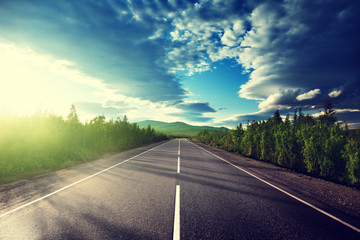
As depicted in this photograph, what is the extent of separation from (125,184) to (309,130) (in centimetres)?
1080

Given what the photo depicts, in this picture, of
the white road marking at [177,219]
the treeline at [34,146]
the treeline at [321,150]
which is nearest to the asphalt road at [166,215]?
the white road marking at [177,219]

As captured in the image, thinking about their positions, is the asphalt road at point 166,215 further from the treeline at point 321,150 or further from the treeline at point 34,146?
the treeline at point 321,150

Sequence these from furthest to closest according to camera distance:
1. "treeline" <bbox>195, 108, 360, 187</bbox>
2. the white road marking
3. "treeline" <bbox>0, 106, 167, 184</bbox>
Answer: "treeline" <bbox>0, 106, 167, 184</bbox>, "treeline" <bbox>195, 108, 360, 187</bbox>, the white road marking

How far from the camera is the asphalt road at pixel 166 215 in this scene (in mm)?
3127

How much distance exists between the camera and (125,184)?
245 inches

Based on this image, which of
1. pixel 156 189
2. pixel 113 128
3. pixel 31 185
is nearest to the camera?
pixel 156 189

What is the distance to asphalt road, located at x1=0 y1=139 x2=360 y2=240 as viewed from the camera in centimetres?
313

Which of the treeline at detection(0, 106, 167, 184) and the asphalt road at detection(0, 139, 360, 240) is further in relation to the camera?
the treeline at detection(0, 106, 167, 184)

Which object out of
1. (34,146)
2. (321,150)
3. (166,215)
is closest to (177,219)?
(166,215)

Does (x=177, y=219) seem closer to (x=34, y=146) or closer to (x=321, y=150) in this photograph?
(x=321, y=150)

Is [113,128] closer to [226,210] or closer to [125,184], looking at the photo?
[125,184]

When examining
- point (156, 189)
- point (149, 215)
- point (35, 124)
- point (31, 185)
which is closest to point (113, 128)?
point (35, 124)

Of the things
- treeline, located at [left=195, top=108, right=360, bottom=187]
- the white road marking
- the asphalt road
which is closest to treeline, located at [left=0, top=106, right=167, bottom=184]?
the asphalt road

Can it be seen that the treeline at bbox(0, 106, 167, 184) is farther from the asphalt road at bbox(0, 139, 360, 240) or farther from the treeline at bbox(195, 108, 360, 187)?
the treeline at bbox(195, 108, 360, 187)
